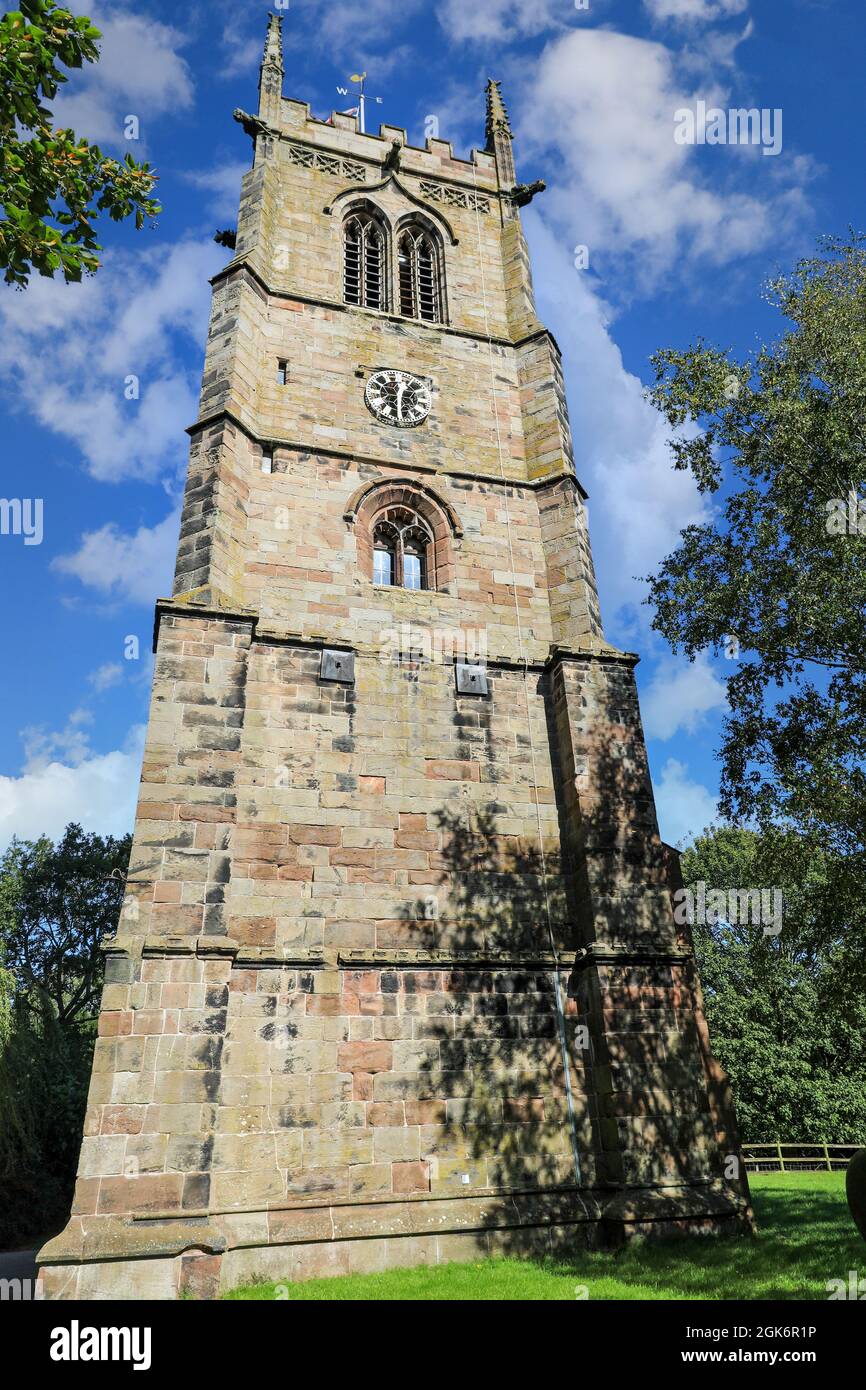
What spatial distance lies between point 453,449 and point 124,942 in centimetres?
1053

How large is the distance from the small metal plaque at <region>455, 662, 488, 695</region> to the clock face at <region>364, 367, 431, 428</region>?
211 inches

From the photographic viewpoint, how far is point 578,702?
1307 centimetres

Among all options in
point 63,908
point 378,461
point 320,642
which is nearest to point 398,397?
point 378,461

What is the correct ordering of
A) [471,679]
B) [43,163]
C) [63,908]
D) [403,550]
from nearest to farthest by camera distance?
[43,163] < [471,679] < [403,550] < [63,908]

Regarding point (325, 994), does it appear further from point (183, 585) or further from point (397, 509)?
point (397, 509)

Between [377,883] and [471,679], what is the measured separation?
363cm

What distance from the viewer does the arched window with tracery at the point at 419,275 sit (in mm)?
18688

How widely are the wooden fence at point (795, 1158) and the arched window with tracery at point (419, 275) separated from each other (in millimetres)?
22849

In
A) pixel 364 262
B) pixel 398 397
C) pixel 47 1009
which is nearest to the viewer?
pixel 398 397

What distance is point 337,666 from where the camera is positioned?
12820mm

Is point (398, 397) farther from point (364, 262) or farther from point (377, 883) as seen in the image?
point (377, 883)

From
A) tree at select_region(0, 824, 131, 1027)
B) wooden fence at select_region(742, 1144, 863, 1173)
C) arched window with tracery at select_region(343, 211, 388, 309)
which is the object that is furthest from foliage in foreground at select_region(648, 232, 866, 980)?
tree at select_region(0, 824, 131, 1027)

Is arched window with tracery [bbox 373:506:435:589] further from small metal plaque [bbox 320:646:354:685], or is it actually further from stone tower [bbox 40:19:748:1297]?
small metal plaque [bbox 320:646:354:685]

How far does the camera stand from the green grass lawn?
7.72 meters
